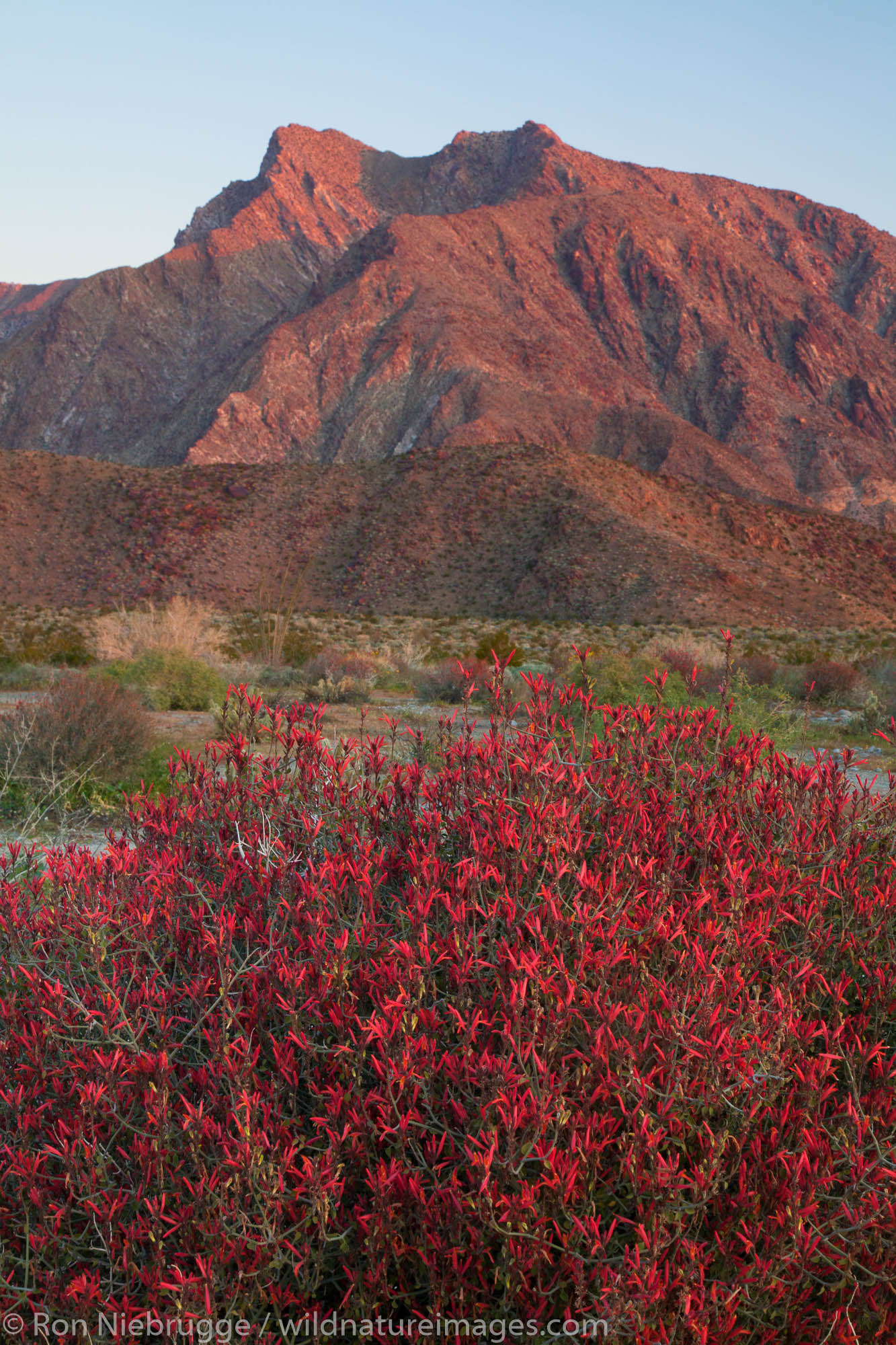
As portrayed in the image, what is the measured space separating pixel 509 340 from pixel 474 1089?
278 feet

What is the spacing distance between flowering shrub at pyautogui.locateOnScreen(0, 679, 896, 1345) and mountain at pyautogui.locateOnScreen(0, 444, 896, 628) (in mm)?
38693

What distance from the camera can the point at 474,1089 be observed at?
1817mm

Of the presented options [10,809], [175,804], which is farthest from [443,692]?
[175,804]

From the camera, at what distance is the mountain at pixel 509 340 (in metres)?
76.6

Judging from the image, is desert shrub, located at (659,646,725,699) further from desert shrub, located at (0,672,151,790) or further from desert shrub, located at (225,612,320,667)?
desert shrub, located at (225,612,320,667)

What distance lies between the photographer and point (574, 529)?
4900 centimetres

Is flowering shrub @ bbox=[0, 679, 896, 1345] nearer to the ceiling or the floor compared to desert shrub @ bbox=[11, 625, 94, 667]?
nearer to the ceiling

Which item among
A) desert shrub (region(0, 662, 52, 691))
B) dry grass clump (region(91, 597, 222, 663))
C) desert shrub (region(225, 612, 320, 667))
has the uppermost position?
dry grass clump (region(91, 597, 222, 663))

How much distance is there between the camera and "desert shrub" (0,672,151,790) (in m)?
8.29

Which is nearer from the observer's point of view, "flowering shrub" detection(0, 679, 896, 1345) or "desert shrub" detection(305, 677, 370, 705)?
"flowering shrub" detection(0, 679, 896, 1345)

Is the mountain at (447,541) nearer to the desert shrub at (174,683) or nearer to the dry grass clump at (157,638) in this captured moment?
the dry grass clump at (157,638)

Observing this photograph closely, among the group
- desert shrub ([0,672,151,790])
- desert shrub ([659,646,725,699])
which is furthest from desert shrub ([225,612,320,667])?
desert shrub ([0,672,151,790])

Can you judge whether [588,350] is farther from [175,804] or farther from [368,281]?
[175,804]

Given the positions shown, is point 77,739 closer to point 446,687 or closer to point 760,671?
point 446,687
